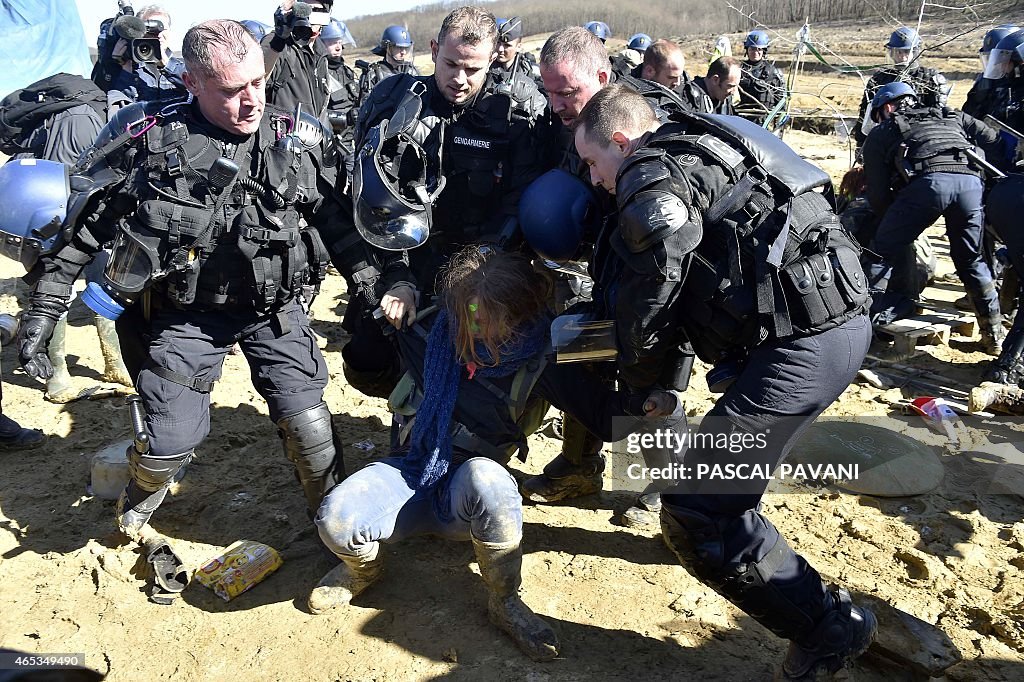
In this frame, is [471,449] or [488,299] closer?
[488,299]

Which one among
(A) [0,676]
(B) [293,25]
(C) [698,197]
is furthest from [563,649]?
(B) [293,25]

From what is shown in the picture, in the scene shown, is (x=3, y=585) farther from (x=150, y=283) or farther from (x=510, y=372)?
(x=510, y=372)

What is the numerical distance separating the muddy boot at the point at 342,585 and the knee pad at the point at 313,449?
473 mm

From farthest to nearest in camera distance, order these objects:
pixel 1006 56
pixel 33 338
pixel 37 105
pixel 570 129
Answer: pixel 1006 56 → pixel 37 105 → pixel 570 129 → pixel 33 338

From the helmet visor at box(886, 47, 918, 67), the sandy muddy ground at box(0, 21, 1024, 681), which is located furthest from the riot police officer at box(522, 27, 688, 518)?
the helmet visor at box(886, 47, 918, 67)

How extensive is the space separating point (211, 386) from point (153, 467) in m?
0.38

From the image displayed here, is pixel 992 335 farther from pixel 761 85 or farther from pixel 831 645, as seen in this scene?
pixel 761 85

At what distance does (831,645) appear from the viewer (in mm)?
2588

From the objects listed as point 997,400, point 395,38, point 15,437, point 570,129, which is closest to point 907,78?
point 997,400

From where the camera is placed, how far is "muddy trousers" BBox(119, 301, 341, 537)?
3.25m

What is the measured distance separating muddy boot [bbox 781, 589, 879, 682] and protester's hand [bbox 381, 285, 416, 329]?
177cm

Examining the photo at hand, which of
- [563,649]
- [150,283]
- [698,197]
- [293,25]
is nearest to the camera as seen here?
[698,197]

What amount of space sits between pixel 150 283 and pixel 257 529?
4.19ft

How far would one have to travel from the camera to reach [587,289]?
3.46 m
